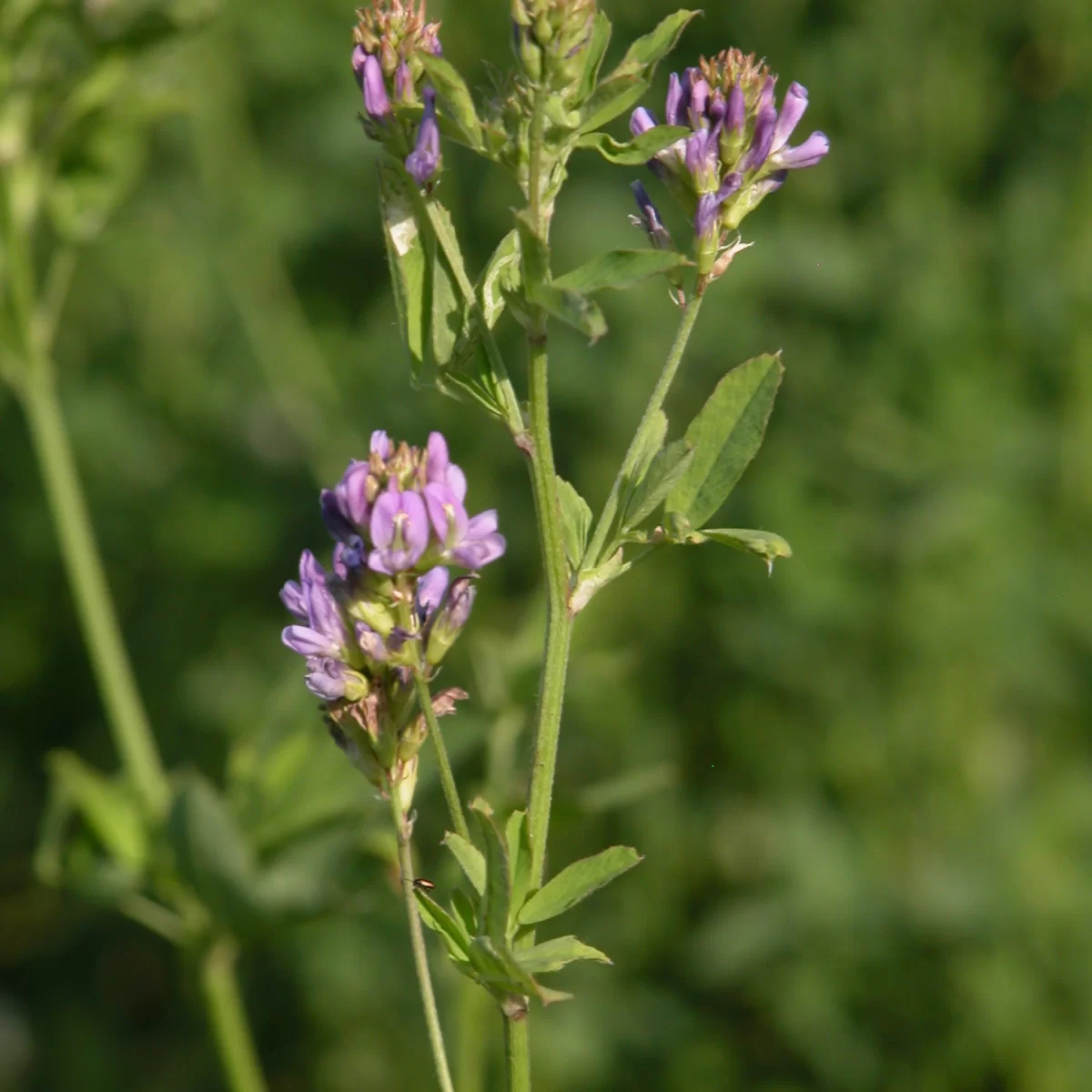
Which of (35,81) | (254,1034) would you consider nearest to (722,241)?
(35,81)

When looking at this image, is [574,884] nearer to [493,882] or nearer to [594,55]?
[493,882]

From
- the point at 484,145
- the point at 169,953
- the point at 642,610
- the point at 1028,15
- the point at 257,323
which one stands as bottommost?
the point at 169,953

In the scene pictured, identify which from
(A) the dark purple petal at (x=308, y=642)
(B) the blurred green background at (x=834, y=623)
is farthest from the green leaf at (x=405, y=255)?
(B) the blurred green background at (x=834, y=623)

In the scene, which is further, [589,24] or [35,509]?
[35,509]

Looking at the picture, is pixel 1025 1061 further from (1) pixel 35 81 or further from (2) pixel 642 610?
(1) pixel 35 81

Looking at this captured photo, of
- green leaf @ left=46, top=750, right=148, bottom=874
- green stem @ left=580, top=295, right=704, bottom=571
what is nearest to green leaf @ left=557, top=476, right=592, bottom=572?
green stem @ left=580, top=295, right=704, bottom=571

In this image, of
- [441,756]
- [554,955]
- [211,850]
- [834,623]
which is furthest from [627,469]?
[834,623]

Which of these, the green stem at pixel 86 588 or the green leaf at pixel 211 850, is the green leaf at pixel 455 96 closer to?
the green leaf at pixel 211 850

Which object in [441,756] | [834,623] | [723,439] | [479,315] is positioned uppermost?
[479,315]
